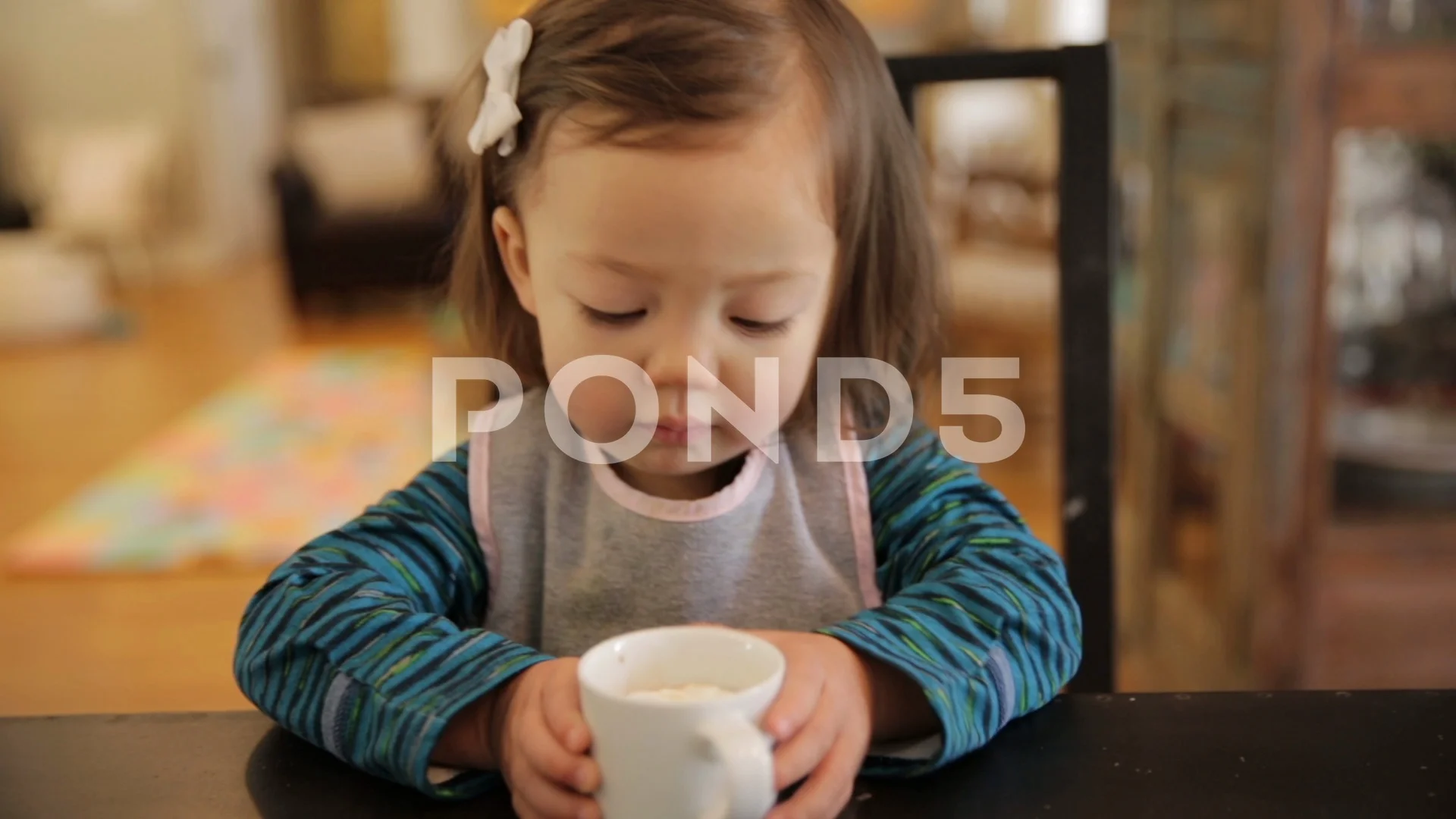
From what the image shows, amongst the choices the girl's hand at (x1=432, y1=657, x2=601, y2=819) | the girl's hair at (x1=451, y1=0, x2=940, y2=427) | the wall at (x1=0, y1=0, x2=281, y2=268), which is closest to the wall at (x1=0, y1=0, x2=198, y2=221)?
the wall at (x1=0, y1=0, x2=281, y2=268)

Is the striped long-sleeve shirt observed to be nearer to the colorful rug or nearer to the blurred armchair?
the colorful rug

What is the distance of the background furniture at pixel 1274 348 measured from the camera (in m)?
1.75

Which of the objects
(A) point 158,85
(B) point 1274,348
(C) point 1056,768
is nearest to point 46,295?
(A) point 158,85

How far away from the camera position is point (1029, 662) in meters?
0.71

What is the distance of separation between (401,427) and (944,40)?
2978 millimetres

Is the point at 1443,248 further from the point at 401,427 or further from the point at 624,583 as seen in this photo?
the point at 401,427

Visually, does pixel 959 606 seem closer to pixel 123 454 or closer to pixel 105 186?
pixel 123 454

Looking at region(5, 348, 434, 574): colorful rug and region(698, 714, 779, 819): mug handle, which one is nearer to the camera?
region(698, 714, 779, 819): mug handle

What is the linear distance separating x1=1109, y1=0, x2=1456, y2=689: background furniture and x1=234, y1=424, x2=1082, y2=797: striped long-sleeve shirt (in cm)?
115

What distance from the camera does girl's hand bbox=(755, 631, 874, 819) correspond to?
1.88 ft

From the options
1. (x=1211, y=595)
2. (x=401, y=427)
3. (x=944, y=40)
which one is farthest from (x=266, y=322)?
(x=1211, y=595)

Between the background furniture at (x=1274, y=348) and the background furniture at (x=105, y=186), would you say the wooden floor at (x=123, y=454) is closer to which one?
the background furniture at (x=105, y=186)

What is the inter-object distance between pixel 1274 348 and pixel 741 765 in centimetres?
157

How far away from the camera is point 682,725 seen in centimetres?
48
